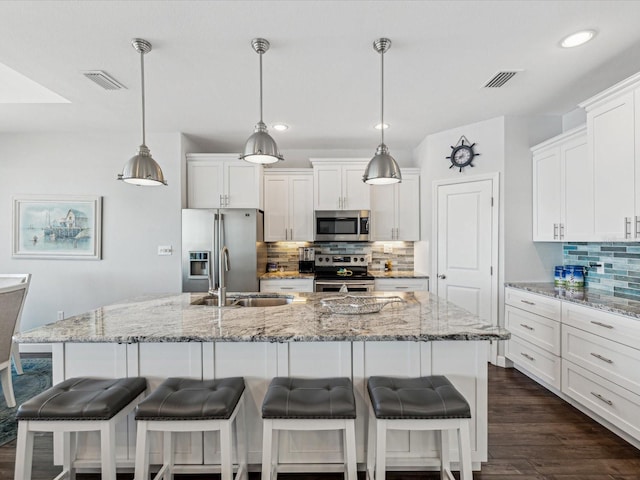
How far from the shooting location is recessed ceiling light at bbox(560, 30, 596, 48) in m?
2.05

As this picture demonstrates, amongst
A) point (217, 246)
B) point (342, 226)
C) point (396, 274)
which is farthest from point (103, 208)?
point (396, 274)

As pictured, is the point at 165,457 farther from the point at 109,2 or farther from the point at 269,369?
the point at 109,2

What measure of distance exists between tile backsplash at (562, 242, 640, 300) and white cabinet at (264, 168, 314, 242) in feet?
9.62

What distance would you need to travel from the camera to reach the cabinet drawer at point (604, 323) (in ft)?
6.82

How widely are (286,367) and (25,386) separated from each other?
284cm

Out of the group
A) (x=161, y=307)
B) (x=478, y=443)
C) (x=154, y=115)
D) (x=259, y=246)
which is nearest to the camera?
(x=478, y=443)

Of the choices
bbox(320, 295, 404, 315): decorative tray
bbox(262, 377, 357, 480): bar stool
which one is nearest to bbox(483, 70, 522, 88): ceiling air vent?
bbox(320, 295, 404, 315): decorative tray

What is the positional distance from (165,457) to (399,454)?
122 centimetres

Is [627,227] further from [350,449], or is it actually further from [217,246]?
[217,246]

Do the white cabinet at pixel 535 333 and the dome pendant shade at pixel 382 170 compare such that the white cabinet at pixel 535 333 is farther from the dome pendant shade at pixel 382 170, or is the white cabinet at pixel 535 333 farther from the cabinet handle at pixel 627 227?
the dome pendant shade at pixel 382 170

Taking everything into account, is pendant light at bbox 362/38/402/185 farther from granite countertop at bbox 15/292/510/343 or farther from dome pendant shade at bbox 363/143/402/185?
granite countertop at bbox 15/292/510/343

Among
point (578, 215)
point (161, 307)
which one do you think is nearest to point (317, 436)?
point (161, 307)

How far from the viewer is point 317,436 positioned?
1802 mm

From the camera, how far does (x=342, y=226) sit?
4.38 m
